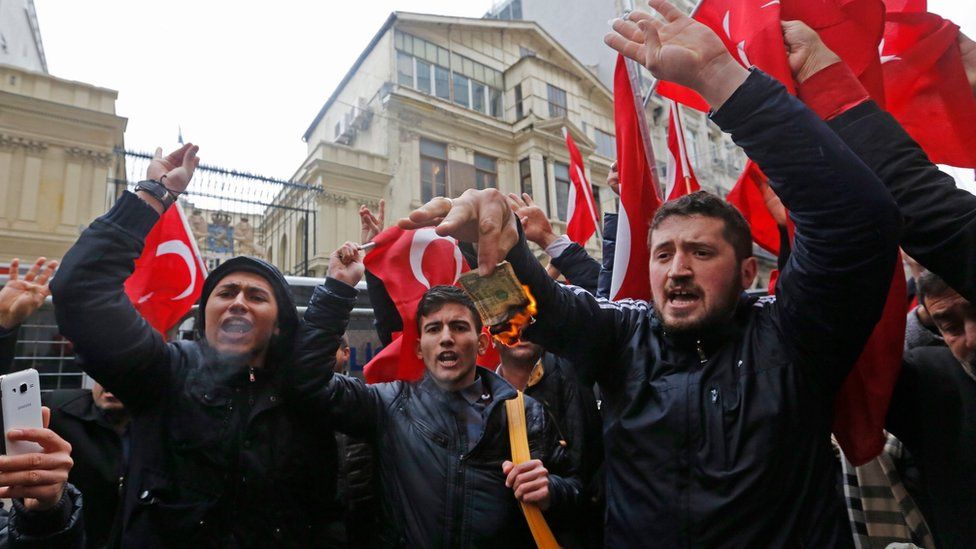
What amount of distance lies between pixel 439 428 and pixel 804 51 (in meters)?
1.93

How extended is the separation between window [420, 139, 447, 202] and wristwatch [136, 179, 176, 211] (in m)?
14.6

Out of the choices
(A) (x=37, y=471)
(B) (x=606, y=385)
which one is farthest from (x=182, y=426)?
(B) (x=606, y=385)

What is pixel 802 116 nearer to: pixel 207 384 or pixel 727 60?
pixel 727 60

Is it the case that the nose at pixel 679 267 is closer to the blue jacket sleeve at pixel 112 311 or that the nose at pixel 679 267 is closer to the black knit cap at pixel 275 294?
the black knit cap at pixel 275 294

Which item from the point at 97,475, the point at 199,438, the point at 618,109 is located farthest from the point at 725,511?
the point at 97,475

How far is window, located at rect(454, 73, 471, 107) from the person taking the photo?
61.0ft

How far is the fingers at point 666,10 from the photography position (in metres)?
1.43

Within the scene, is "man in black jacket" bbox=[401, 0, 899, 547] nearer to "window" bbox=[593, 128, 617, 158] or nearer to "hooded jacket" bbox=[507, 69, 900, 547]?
"hooded jacket" bbox=[507, 69, 900, 547]

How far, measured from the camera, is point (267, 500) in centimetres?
212

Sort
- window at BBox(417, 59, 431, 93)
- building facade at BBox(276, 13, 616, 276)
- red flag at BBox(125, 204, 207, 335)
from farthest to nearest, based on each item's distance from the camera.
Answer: window at BBox(417, 59, 431, 93) < building facade at BBox(276, 13, 616, 276) < red flag at BBox(125, 204, 207, 335)

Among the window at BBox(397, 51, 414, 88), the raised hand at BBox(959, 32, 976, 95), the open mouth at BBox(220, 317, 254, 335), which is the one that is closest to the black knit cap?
the open mouth at BBox(220, 317, 254, 335)

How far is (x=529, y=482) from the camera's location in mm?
2084

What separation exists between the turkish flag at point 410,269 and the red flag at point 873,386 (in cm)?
213

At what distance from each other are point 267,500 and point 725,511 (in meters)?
1.63
